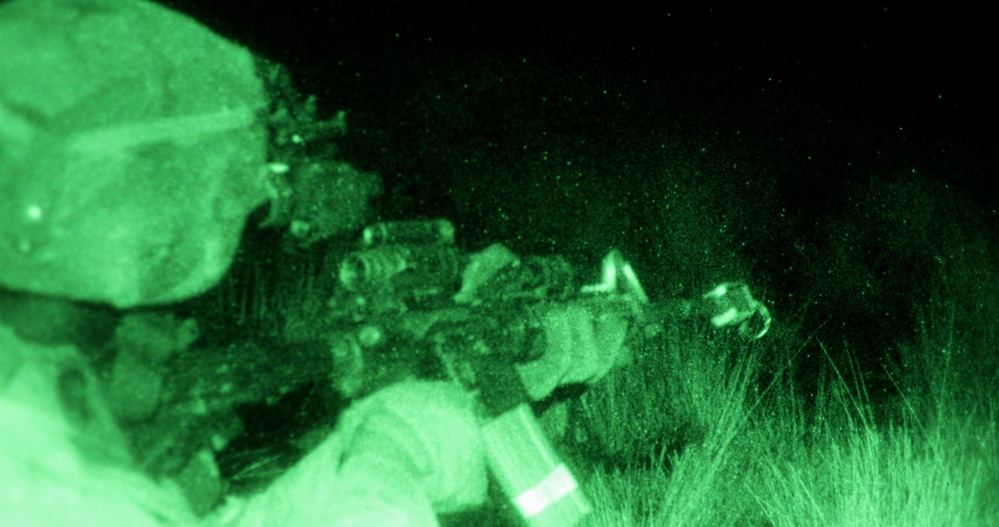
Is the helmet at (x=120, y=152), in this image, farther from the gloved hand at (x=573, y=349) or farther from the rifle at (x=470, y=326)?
the gloved hand at (x=573, y=349)

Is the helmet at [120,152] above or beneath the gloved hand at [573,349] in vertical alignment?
above

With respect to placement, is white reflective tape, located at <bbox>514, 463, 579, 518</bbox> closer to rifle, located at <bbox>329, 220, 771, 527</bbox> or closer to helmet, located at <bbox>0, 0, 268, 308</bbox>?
rifle, located at <bbox>329, 220, 771, 527</bbox>

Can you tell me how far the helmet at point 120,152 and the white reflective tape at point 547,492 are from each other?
0.57 meters

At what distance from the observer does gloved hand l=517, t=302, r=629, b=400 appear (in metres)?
1.16

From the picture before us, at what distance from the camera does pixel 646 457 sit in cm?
139

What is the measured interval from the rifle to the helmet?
0.61 ft

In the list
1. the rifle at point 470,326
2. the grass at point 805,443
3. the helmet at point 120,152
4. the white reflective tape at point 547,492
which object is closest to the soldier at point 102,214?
the helmet at point 120,152

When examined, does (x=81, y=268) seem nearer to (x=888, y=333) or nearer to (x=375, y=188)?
(x=375, y=188)

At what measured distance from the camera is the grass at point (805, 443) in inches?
54.3

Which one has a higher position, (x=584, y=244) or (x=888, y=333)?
(x=584, y=244)

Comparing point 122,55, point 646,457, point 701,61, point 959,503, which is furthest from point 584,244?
point 959,503

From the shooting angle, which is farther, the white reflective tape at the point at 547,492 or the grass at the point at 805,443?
the grass at the point at 805,443

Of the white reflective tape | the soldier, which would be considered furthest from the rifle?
the soldier

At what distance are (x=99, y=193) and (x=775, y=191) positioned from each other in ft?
4.72
